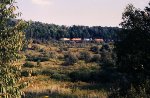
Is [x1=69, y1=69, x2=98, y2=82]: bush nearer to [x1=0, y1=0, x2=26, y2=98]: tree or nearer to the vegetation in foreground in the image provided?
the vegetation in foreground

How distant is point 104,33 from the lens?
197125 mm

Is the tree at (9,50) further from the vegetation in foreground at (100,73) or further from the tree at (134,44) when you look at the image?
the tree at (134,44)

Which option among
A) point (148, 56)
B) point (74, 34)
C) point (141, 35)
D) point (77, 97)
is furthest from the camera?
point (74, 34)

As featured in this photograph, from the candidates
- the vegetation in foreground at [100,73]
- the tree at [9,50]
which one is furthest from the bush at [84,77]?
the tree at [9,50]

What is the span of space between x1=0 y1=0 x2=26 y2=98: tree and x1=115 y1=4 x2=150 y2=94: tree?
12.3 meters

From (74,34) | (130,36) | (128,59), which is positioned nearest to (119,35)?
(130,36)

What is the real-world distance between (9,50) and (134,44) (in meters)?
15.3

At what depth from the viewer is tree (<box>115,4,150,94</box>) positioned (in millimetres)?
25469

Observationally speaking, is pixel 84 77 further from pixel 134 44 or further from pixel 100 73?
pixel 134 44

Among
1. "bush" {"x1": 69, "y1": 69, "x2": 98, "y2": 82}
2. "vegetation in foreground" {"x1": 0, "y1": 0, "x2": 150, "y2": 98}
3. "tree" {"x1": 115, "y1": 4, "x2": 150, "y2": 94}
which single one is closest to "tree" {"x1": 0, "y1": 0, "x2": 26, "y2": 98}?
"vegetation in foreground" {"x1": 0, "y1": 0, "x2": 150, "y2": 98}

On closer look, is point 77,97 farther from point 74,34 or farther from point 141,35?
point 74,34

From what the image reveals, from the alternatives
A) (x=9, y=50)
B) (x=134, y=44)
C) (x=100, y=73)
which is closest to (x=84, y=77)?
(x=100, y=73)

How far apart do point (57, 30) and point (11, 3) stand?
7096 inches

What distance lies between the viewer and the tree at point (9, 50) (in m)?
13.0
